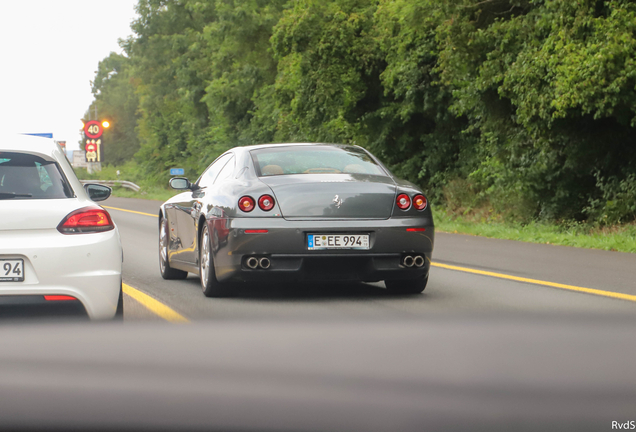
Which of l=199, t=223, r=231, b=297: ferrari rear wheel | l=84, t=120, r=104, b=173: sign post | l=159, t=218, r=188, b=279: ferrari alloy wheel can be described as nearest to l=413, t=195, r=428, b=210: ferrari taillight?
l=199, t=223, r=231, b=297: ferrari rear wheel

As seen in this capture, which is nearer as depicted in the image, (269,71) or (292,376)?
(292,376)

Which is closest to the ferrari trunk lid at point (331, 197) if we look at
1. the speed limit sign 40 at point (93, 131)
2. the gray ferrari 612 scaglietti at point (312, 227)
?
the gray ferrari 612 scaglietti at point (312, 227)

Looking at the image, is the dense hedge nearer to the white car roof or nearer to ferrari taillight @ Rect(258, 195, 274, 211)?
ferrari taillight @ Rect(258, 195, 274, 211)

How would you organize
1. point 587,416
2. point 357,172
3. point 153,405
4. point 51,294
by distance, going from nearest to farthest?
point 587,416 → point 153,405 → point 51,294 → point 357,172

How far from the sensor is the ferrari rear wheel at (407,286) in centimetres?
790

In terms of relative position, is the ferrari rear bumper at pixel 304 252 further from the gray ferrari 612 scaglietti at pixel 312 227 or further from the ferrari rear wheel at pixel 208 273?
the ferrari rear wheel at pixel 208 273

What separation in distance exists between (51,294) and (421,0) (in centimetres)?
1898

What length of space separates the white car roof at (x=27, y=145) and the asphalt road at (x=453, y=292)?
143 centimetres

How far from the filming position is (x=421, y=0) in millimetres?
22391

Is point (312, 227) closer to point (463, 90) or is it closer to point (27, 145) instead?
point (27, 145)

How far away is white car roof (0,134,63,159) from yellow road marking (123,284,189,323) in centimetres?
147

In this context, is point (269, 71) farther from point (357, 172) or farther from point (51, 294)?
point (51, 294)

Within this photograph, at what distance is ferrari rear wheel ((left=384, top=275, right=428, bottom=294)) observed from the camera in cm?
790

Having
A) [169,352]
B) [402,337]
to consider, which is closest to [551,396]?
[402,337]
